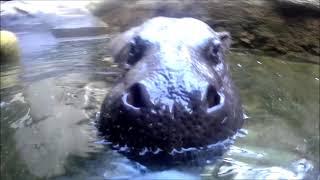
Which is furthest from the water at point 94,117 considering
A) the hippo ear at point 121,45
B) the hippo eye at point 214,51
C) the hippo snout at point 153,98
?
the hippo eye at point 214,51

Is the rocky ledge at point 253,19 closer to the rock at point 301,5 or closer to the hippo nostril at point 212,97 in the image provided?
the rock at point 301,5

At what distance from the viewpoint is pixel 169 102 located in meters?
2.58

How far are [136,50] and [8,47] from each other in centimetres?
140

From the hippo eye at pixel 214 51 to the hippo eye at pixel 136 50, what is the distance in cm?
34

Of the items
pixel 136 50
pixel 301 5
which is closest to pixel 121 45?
pixel 136 50

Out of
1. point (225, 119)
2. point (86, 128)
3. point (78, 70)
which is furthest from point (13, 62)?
point (225, 119)

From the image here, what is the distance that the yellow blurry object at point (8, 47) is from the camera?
4.13 meters

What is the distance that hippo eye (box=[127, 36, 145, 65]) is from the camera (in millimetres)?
3105

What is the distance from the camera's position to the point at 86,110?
10.4ft

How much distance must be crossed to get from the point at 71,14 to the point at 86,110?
177 cm

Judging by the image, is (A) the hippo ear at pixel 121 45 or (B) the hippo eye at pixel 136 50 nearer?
(B) the hippo eye at pixel 136 50

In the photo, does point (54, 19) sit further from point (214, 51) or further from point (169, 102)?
point (169, 102)

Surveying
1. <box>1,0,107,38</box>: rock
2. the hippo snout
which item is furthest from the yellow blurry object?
the hippo snout

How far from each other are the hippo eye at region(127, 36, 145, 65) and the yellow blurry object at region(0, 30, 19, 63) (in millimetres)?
1285
